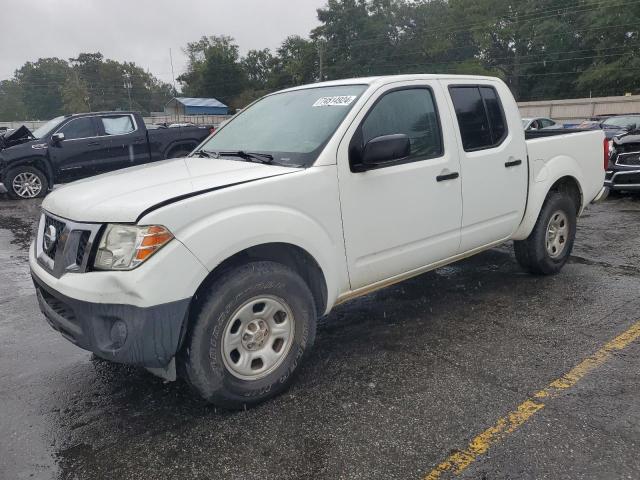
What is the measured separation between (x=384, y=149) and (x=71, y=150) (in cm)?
997

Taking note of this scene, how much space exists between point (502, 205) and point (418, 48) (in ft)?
205

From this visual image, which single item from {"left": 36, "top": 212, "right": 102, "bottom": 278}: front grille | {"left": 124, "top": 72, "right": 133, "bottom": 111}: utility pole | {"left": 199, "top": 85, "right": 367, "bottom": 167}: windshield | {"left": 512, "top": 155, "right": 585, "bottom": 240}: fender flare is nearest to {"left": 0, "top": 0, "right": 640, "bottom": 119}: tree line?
{"left": 124, "top": 72, "right": 133, "bottom": 111}: utility pole

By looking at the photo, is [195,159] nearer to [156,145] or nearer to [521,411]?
[521,411]

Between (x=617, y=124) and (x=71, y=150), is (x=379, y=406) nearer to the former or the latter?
(x=71, y=150)

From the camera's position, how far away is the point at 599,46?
4756 cm

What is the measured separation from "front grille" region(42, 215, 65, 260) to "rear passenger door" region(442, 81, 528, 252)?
279 cm

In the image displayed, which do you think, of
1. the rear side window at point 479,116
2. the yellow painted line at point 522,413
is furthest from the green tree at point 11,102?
the yellow painted line at point 522,413

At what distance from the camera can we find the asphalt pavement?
98.3 inches

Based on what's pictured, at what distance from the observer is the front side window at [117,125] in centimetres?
1155

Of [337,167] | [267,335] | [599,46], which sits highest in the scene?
[599,46]

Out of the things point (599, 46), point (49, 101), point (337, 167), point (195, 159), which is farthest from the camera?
point (49, 101)

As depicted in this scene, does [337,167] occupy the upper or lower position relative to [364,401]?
upper

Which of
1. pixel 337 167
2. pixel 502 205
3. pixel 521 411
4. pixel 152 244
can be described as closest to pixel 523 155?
pixel 502 205

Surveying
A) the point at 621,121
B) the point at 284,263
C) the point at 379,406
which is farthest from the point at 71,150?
the point at 621,121
